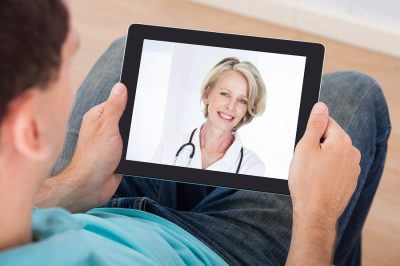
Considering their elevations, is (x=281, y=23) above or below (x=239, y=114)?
above

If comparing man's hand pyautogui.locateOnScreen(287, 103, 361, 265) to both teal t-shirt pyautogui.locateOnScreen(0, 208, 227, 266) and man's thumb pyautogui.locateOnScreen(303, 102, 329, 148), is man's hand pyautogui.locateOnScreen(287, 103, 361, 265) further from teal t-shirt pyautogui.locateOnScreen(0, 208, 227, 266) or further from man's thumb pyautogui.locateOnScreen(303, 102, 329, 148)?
teal t-shirt pyautogui.locateOnScreen(0, 208, 227, 266)

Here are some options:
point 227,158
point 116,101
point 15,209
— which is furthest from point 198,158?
point 15,209

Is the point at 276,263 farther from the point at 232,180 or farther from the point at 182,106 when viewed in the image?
the point at 182,106

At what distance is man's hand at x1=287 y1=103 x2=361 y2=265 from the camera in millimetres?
840

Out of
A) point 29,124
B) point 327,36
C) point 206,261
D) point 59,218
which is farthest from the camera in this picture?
point 327,36

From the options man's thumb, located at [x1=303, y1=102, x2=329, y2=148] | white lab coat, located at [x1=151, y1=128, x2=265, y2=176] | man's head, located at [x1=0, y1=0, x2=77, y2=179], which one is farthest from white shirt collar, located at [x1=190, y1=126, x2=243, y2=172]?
man's head, located at [x1=0, y1=0, x2=77, y2=179]

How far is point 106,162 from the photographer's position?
3.00ft

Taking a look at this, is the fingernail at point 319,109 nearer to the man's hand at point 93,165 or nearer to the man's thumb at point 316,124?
the man's thumb at point 316,124

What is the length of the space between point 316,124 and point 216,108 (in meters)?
0.15

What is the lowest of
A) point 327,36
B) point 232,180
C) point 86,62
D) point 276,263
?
point 276,263

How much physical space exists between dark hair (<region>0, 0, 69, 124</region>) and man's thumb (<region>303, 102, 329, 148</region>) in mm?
420

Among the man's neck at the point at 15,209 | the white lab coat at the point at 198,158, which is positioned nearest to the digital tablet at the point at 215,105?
the white lab coat at the point at 198,158

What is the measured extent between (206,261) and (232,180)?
0.41ft

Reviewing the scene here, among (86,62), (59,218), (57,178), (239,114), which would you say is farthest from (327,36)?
(59,218)
